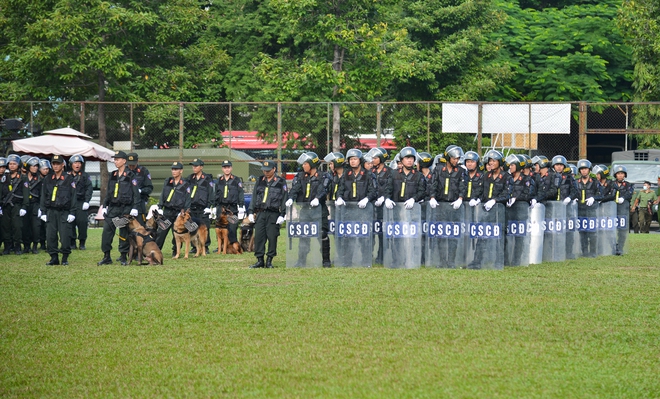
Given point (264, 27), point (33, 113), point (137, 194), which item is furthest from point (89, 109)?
point (137, 194)

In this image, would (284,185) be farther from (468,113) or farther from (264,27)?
(264,27)

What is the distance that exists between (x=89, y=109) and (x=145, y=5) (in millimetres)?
6314

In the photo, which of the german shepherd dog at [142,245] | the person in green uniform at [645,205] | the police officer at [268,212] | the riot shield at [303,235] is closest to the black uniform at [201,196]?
the german shepherd dog at [142,245]

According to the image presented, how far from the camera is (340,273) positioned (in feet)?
55.8

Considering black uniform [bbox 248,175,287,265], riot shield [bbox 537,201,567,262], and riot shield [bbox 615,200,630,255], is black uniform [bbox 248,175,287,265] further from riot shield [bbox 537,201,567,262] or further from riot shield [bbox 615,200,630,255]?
riot shield [bbox 615,200,630,255]

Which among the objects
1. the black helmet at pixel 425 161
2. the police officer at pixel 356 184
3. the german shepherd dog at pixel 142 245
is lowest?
the german shepherd dog at pixel 142 245

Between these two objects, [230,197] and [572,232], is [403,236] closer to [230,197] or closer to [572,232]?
[572,232]

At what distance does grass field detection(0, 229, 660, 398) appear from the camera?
8.50m

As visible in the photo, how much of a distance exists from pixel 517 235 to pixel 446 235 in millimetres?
1796

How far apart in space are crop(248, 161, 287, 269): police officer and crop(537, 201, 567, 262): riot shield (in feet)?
17.8

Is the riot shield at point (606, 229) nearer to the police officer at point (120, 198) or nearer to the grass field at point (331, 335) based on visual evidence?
the grass field at point (331, 335)

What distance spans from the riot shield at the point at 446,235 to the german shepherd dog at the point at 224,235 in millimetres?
5752

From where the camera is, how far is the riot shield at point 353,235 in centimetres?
1811

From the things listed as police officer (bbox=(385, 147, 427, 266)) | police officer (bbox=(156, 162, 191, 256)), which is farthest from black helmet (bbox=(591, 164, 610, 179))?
police officer (bbox=(156, 162, 191, 256))
